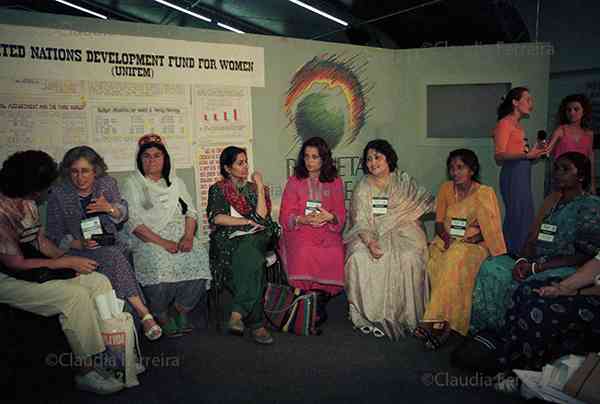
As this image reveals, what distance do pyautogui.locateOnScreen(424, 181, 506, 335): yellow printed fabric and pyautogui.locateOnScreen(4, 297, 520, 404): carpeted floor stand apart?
0.24 metres

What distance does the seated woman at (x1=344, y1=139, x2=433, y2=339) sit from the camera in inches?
128

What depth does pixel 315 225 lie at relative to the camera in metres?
3.48

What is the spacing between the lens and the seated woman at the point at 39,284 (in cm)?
243

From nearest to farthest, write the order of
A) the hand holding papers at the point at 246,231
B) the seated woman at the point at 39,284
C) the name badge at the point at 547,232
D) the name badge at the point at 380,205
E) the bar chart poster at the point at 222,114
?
the seated woman at the point at 39,284 → the name badge at the point at 547,232 → the hand holding papers at the point at 246,231 → the name badge at the point at 380,205 → the bar chart poster at the point at 222,114

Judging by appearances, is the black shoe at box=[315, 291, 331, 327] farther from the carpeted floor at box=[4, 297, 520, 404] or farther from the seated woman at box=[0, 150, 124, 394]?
the seated woman at box=[0, 150, 124, 394]

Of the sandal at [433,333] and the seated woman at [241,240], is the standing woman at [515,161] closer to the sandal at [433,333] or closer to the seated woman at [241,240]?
the sandal at [433,333]

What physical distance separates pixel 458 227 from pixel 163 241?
204cm

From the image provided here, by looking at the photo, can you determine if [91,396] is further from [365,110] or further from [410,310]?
[365,110]

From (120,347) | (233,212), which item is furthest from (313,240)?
(120,347)

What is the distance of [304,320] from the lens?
3273 mm

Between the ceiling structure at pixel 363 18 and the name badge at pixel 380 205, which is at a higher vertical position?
the ceiling structure at pixel 363 18

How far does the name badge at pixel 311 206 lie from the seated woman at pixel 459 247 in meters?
0.87

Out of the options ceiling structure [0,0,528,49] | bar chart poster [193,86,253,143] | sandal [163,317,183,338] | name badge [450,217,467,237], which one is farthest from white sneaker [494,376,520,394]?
ceiling structure [0,0,528,49]

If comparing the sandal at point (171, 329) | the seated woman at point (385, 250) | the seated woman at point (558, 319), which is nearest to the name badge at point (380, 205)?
the seated woman at point (385, 250)
